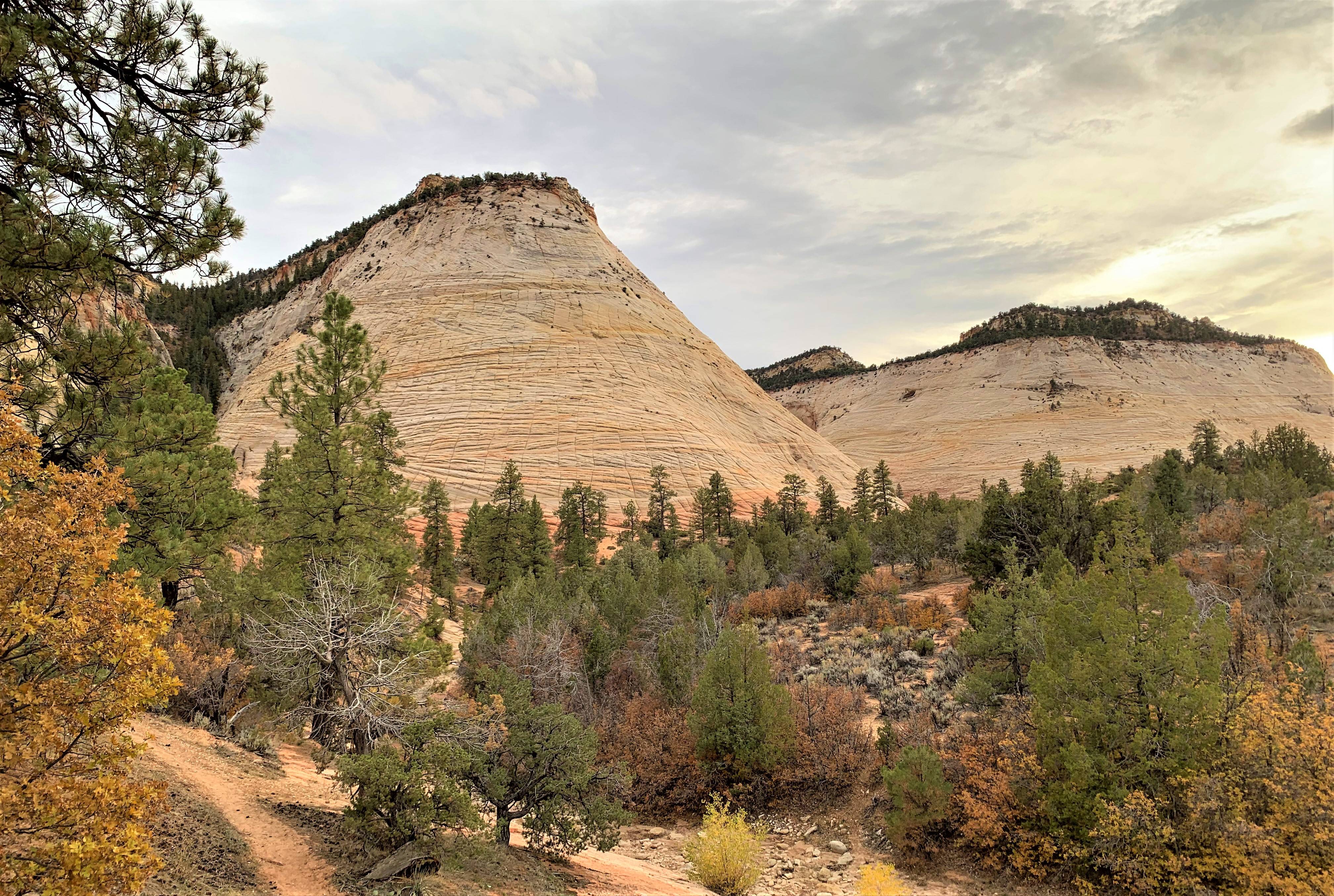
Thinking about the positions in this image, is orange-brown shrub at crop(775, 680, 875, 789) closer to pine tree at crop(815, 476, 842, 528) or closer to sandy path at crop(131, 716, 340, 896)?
sandy path at crop(131, 716, 340, 896)

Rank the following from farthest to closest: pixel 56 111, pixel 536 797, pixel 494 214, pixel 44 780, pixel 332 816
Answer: pixel 494 214, pixel 536 797, pixel 332 816, pixel 56 111, pixel 44 780

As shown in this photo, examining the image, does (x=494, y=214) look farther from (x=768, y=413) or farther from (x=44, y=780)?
(x=44, y=780)

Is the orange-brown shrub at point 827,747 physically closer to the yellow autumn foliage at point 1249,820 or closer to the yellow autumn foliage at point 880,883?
the yellow autumn foliage at point 880,883

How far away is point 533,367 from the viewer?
54906mm

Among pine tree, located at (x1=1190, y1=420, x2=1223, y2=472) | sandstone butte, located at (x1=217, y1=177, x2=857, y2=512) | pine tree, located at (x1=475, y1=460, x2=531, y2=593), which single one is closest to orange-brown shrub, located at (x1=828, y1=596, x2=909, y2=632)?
pine tree, located at (x1=475, y1=460, x2=531, y2=593)

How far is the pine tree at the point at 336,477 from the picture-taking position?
13727mm

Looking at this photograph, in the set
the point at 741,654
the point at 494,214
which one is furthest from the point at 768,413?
the point at 741,654

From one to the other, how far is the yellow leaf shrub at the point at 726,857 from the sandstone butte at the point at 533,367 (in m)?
32.2

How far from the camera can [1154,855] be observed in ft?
34.0

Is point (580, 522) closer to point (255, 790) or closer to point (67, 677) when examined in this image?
point (255, 790)

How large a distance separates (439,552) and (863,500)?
27602mm

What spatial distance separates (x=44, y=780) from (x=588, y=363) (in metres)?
52.6

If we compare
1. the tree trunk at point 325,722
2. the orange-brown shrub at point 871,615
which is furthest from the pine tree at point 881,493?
the tree trunk at point 325,722

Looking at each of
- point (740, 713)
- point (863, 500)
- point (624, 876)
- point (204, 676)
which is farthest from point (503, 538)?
point (863, 500)
